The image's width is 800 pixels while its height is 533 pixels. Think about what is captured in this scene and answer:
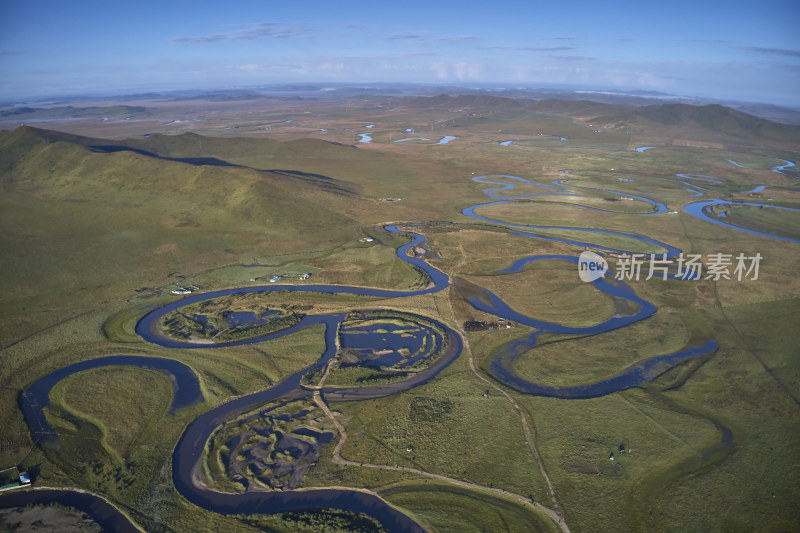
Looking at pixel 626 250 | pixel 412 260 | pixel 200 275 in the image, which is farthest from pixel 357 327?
pixel 626 250

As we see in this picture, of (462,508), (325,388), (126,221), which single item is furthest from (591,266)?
(126,221)

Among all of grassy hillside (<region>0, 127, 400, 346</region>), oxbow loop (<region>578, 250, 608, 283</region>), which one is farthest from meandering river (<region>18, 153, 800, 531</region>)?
grassy hillside (<region>0, 127, 400, 346</region>)

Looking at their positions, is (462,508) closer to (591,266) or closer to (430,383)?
(430,383)

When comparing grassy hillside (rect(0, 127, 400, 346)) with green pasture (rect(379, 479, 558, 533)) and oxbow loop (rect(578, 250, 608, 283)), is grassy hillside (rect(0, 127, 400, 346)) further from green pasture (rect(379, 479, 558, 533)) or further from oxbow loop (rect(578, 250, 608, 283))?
green pasture (rect(379, 479, 558, 533))

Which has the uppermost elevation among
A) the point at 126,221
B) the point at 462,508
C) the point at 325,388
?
the point at 126,221

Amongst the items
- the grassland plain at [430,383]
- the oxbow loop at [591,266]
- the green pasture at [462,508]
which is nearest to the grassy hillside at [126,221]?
the grassland plain at [430,383]

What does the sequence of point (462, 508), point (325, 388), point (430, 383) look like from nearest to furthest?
1. point (462, 508)
2. point (325, 388)
3. point (430, 383)
